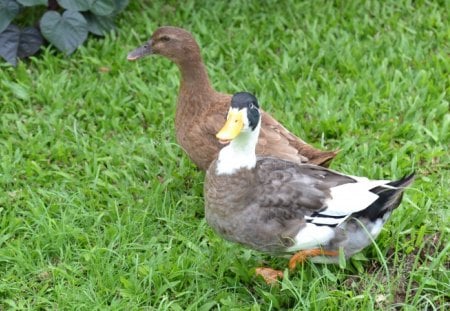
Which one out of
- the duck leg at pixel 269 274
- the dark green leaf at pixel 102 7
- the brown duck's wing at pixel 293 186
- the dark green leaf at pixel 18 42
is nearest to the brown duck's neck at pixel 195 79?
the brown duck's wing at pixel 293 186

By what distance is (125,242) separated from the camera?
427 cm

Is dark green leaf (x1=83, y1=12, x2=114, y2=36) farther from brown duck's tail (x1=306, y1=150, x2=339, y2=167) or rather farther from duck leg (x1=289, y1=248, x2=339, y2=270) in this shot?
duck leg (x1=289, y1=248, x2=339, y2=270)

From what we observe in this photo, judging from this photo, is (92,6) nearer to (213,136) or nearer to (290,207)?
(213,136)

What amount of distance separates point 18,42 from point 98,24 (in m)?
0.67

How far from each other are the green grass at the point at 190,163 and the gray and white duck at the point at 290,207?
0.16 meters

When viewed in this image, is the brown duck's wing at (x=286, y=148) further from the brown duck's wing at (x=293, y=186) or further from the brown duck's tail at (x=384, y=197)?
the brown duck's tail at (x=384, y=197)

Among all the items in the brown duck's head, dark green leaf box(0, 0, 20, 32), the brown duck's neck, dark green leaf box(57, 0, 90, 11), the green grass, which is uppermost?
the brown duck's head

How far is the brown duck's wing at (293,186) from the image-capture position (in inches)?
148

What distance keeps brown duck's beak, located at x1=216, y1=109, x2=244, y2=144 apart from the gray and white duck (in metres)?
0.07

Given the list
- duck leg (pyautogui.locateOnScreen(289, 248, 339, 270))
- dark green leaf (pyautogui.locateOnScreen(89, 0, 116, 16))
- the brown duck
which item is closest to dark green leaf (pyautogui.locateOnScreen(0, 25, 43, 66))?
dark green leaf (pyautogui.locateOnScreen(89, 0, 116, 16))

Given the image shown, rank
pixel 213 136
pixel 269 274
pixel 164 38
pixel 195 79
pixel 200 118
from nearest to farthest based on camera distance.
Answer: pixel 269 274
pixel 213 136
pixel 200 118
pixel 195 79
pixel 164 38

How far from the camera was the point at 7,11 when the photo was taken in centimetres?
595

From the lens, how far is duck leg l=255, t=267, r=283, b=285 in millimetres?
3888

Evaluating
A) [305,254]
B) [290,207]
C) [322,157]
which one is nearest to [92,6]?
[322,157]
